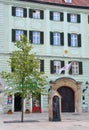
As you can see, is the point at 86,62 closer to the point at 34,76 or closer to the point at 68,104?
the point at 68,104

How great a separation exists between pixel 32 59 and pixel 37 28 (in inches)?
552

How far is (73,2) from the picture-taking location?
1891 inches

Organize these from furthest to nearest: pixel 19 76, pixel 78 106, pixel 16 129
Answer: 1. pixel 78 106
2. pixel 19 76
3. pixel 16 129

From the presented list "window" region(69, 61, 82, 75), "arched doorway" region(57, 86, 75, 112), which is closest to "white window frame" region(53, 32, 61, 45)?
"window" region(69, 61, 82, 75)

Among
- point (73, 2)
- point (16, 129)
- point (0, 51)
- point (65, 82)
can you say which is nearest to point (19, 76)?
point (16, 129)

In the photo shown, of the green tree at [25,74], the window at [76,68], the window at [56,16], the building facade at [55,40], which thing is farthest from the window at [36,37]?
the green tree at [25,74]

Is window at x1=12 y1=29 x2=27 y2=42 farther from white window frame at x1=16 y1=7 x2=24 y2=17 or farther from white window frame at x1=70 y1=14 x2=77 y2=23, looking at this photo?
white window frame at x1=70 y1=14 x2=77 y2=23

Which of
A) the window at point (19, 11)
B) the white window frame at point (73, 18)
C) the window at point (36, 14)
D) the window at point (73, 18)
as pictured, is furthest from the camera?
the white window frame at point (73, 18)

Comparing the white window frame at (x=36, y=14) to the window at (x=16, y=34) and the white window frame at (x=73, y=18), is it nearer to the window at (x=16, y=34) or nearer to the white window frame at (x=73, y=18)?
the window at (x=16, y=34)

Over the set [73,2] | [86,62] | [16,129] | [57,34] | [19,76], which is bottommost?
[16,129]

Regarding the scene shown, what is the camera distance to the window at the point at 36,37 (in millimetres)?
44406

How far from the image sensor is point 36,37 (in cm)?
4459

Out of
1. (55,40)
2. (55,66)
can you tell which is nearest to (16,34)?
(55,40)

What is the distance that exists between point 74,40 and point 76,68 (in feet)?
10.9
